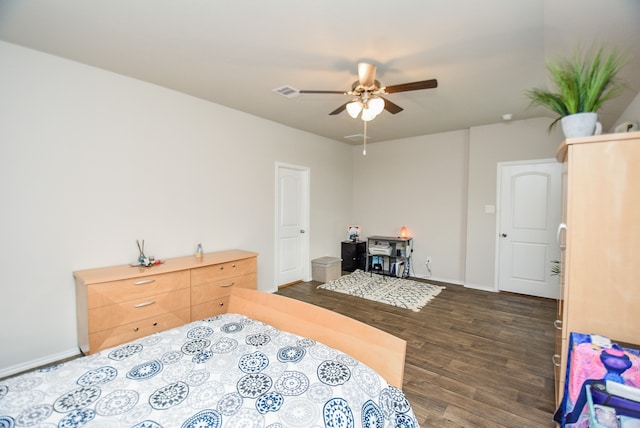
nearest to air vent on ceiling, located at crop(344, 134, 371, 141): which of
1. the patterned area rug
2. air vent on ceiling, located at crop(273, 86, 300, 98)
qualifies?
air vent on ceiling, located at crop(273, 86, 300, 98)

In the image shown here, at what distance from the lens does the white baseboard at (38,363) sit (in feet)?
7.38

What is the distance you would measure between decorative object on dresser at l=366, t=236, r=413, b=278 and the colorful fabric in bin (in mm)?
3788

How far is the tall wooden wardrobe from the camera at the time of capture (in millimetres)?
1389

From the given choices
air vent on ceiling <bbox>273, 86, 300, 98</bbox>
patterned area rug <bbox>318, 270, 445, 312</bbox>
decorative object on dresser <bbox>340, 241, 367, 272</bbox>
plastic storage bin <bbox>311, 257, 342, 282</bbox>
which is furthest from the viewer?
decorative object on dresser <bbox>340, 241, 367, 272</bbox>

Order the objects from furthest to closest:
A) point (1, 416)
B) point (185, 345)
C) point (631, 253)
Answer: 1. point (185, 345)
2. point (631, 253)
3. point (1, 416)

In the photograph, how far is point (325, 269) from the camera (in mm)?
4930

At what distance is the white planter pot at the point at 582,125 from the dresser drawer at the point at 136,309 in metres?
3.29

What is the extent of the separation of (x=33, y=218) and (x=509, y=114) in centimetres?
547

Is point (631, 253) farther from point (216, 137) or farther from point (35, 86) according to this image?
point (35, 86)

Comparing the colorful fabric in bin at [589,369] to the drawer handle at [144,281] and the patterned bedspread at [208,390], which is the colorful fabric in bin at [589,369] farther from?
the drawer handle at [144,281]

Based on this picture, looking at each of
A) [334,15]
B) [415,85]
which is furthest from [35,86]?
[415,85]

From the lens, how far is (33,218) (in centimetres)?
233

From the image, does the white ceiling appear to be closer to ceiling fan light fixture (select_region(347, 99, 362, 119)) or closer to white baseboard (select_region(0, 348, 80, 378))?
ceiling fan light fixture (select_region(347, 99, 362, 119))

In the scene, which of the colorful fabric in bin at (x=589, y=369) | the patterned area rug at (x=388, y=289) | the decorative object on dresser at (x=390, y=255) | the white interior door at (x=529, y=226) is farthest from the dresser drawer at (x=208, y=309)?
the white interior door at (x=529, y=226)
